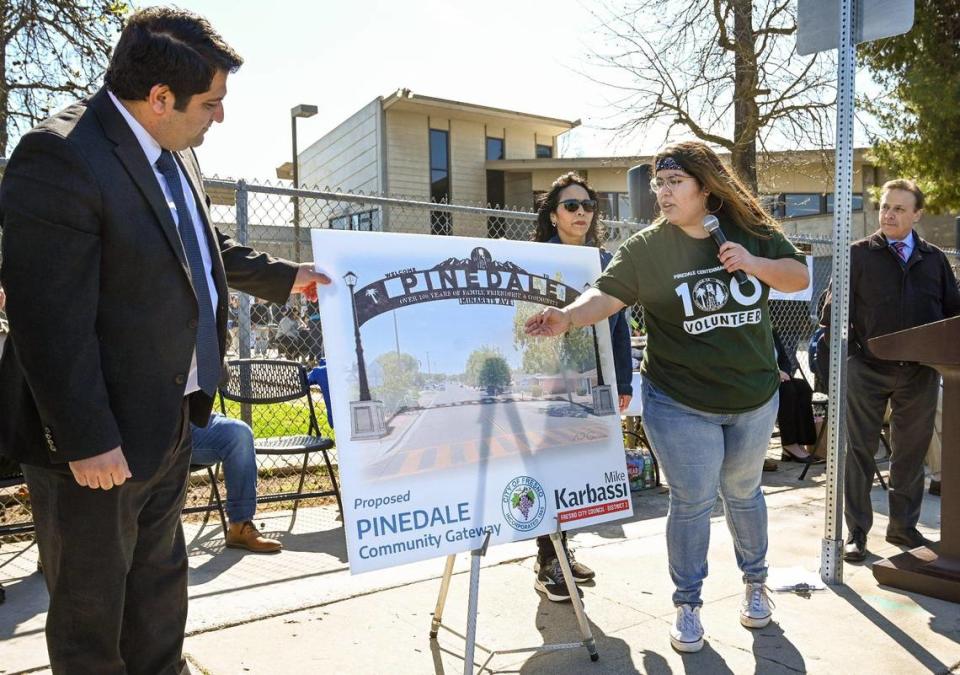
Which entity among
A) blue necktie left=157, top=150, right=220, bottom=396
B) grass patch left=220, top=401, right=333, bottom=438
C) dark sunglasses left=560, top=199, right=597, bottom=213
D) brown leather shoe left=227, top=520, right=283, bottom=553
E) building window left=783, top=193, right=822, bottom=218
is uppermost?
building window left=783, top=193, right=822, bottom=218

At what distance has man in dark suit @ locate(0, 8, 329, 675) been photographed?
6.37ft

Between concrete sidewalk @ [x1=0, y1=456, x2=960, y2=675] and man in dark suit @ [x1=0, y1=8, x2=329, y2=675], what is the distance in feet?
3.18

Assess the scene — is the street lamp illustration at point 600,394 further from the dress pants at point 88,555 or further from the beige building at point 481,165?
the beige building at point 481,165

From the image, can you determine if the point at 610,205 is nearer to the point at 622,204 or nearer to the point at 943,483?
the point at 622,204

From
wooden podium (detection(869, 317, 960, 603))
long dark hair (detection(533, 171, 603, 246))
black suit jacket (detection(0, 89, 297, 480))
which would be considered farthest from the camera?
long dark hair (detection(533, 171, 603, 246))

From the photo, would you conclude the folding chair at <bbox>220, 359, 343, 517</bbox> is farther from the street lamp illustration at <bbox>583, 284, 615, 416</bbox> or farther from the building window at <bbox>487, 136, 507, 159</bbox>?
the building window at <bbox>487, 136, 507, 159</bbox>

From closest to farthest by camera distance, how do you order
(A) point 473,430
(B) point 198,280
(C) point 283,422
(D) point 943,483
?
(B) point 198,280
(A) point 473,430
(D) point 943,483
(C) point 283,422

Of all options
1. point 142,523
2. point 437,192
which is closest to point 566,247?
point 142,523

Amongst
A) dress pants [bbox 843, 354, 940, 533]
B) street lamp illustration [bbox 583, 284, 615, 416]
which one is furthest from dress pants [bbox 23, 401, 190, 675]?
dress pants [bbox 843, 354, 940, 533]

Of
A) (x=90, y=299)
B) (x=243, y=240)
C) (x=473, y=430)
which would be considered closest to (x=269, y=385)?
(x=243, y=240)

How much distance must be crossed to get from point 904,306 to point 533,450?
2.79m

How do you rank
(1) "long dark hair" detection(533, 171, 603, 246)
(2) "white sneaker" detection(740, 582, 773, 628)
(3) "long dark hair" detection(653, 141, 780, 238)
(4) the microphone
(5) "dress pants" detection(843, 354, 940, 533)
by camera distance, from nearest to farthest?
(4) the microphone < (3) "long dark hair" detection(653, 141, 780, 238) < (2) "white sneaker" detection(740, 582, 773, 628) < (1) "long dark hair" detection(533, 171, 603, 246) < (5) "dress pants" detection(843, 354, 940, 533)

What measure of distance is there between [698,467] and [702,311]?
642 millimetres

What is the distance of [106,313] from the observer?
6.82 ft
